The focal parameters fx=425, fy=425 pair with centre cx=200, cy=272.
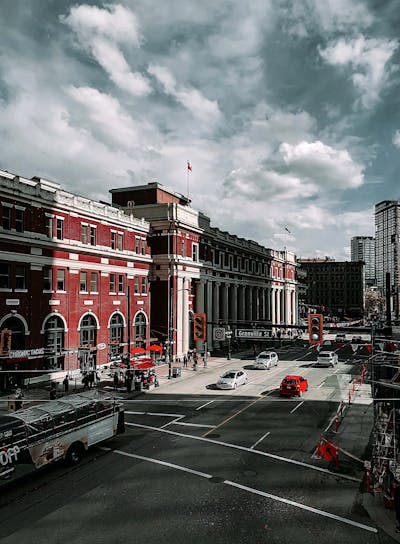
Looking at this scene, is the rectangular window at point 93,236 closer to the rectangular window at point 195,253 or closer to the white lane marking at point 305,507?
the rectangular window at point 195,253

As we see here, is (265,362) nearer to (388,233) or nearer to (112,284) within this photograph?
(112,284)

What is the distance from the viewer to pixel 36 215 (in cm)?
3744

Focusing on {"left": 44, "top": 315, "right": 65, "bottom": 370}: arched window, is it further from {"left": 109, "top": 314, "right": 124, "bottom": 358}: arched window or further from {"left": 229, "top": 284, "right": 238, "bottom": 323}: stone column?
{"left": 229, "top": 284, "right": 238, "bottom": 323}: stone column

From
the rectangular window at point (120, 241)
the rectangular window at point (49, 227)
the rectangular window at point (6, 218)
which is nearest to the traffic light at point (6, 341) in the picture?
the rectangular window at point (6, 218)

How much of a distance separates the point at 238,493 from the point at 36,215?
30009 mm

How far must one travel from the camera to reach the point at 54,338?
1521 inches

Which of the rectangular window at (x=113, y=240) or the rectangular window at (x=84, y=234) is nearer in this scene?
the rectangular window at (x=84, y=234)

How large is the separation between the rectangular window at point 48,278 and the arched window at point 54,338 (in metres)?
2.69

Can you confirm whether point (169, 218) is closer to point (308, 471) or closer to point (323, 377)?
point (323, 377)

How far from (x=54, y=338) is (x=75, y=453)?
70.1 ft

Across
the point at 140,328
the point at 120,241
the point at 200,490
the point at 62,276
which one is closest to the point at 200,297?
the point at 140,328

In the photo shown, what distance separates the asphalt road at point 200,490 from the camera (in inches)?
507

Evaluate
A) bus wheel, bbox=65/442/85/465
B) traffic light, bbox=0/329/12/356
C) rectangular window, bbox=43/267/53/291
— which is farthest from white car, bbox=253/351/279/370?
bus wheel, bbox=65/442/85/465

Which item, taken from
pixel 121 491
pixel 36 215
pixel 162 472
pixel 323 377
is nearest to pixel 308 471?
pixel 162 472
